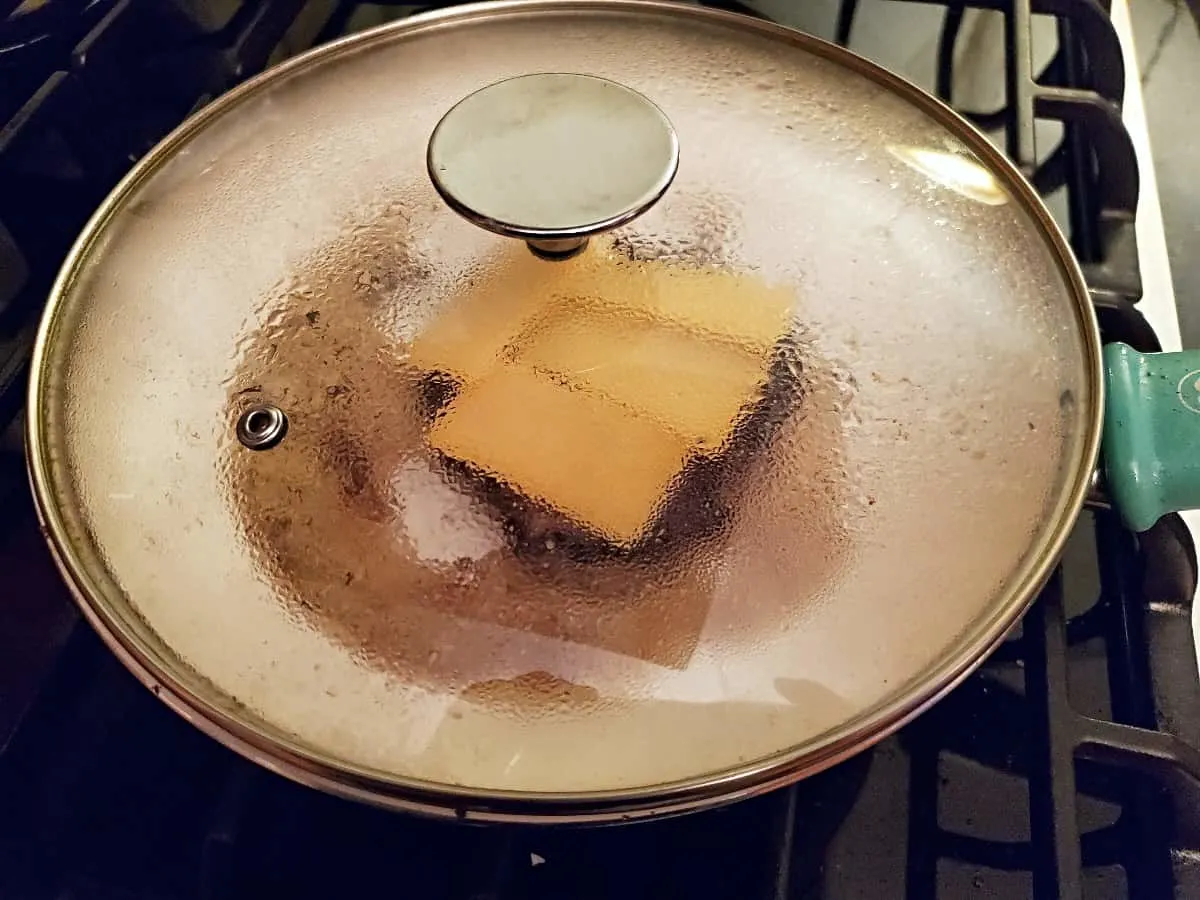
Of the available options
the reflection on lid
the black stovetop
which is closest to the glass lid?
the reflection on lid

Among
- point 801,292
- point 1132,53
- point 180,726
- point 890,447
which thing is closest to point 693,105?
point 801,292

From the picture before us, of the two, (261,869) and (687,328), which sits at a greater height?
(687,328)

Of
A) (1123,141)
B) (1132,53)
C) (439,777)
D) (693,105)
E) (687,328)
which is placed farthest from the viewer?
(1132,53)

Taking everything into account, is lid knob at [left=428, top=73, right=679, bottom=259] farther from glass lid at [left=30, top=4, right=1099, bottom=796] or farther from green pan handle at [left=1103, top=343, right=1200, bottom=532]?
green pan handle at [left=1103, top=343, right=1200, bottom=532]

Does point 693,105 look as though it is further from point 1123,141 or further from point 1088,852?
point 1088,852

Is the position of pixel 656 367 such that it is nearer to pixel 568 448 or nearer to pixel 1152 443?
pixel 568 448

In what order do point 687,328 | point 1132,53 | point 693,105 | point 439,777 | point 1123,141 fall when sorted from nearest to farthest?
point 439,777 < point 687,328 < point 693,105 < point 1123,141 < point 1132,53

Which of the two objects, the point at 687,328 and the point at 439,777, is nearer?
the point at 439,777
